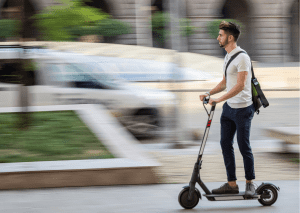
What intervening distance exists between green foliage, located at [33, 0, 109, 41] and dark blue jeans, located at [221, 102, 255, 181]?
3710 millimetres

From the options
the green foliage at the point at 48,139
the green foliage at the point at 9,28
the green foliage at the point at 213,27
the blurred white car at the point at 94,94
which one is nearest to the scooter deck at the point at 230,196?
the green foliage at the point at 48,139

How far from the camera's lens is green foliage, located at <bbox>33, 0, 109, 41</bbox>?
701 cm

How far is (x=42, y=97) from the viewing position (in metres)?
7.62

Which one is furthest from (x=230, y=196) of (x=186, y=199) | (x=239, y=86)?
(x=239, y=86)

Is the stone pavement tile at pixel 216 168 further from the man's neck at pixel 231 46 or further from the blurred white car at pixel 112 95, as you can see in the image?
the man's neck at pixel 231 46

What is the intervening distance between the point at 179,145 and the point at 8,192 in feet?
10.6

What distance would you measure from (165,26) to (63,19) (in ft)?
6.67

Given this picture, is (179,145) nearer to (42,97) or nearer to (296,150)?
(296,150)

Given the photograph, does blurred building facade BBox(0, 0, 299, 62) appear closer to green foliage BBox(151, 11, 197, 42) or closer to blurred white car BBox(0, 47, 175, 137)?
green foliage BBox(151, 11, 197, 42)

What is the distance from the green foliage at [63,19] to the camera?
276 inches

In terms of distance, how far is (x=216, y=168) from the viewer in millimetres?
5934

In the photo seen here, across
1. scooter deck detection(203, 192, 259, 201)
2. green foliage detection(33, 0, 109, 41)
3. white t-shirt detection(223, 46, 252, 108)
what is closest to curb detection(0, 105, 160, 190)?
scooter deck detection(203, 192, 259, 201)

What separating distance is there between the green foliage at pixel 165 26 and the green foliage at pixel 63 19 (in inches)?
56.1

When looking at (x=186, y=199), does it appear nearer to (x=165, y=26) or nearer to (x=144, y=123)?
(x=144, y=123)
